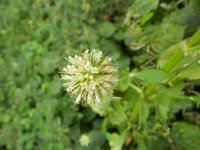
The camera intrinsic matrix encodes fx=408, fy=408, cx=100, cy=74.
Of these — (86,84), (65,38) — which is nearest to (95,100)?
(86,84)

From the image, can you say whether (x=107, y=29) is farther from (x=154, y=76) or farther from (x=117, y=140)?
(x=154, y=76)

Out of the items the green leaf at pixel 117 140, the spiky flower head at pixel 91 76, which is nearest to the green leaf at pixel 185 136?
the green leaf at pixel 117 140

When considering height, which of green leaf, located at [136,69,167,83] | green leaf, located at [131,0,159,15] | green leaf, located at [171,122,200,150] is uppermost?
green leaf, located at [131,0,159,15]

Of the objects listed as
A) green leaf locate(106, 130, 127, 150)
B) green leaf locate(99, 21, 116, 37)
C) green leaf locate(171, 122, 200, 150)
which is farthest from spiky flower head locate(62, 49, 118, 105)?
green leaf locate(99, 21, 116, 37)

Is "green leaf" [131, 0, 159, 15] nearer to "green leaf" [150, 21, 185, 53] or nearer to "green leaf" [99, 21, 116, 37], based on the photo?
"green leaf" [150, 21, 185, 53]

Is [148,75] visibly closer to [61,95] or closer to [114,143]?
[114,143]

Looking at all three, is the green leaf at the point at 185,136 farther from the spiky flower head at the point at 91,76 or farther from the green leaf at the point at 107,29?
the spiky flower head at the point at 91,76

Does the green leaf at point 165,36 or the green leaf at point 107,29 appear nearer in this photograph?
the green leaf at point 165,36
